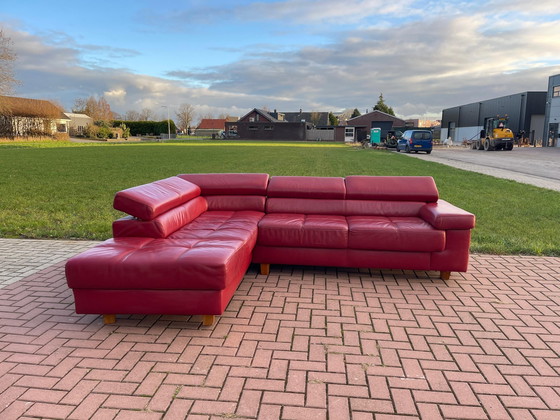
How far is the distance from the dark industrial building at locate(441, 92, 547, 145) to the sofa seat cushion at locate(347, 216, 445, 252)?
134 ft

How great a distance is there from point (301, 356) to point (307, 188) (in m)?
2.66

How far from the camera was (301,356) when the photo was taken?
2746mm

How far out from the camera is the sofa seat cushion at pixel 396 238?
4047 mm

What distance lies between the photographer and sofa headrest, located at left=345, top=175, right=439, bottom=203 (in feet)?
16.0

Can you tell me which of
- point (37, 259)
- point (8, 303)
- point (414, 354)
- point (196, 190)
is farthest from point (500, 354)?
point (37, 259)

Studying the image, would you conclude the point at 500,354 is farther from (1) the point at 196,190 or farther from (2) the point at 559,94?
(2) the point at 559,94

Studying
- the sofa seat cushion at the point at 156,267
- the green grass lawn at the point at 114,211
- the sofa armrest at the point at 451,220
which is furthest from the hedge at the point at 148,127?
the sofa seat cushion at the point at 156,267

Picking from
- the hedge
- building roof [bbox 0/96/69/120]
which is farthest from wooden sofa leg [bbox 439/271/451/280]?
the hedge

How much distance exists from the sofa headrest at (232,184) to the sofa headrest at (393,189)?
1.14 meters

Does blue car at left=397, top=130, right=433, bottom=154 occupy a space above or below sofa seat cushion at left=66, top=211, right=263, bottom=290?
above

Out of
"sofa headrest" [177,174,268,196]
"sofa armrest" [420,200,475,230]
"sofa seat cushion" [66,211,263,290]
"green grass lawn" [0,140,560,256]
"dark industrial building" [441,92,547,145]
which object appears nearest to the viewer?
"sofa seat cushion" [66,211,263,290]

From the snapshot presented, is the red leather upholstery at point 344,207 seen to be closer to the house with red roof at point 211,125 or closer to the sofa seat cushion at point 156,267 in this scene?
the sofa seat cushion at point 156,267

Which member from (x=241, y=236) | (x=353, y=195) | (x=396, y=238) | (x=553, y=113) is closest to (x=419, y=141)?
(x=553, y=113)

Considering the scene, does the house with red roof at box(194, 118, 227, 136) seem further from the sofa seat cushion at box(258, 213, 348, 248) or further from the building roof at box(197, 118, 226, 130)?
the sofa seat cushion at box(258, 213, 348, 248)
